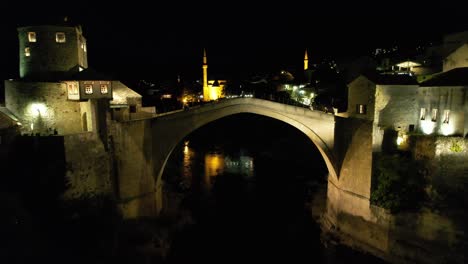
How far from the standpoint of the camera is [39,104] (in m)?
17.8

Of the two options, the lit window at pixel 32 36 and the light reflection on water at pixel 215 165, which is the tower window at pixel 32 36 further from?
the light reflection on water at pixel 215 165

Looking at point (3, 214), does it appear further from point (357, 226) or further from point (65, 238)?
point (357, 226)

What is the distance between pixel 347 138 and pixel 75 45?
1575 cm

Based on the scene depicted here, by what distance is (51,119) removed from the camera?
18.0 metres

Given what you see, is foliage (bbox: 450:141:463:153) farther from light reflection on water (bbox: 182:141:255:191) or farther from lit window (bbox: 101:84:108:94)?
lit window (bbox: 101:84:108:94)

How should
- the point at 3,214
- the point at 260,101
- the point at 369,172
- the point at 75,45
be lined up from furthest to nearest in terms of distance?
the point at 260,101, the point at 75,45, the point at 369,172, the point at 3,214

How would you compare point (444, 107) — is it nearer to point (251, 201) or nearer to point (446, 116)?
point (446, 116)

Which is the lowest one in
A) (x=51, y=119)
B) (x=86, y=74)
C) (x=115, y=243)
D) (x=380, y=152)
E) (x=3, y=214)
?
(x=115, y=243)

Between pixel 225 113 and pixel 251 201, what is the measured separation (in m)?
6.42

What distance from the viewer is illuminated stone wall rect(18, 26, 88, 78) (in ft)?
60.6

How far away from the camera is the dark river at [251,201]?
1708 cm

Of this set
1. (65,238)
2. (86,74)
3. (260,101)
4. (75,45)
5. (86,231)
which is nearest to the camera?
(65,238)

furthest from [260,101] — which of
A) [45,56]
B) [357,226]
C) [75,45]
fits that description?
[45,56]

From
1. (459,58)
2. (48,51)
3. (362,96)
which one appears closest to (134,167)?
(48,51)
